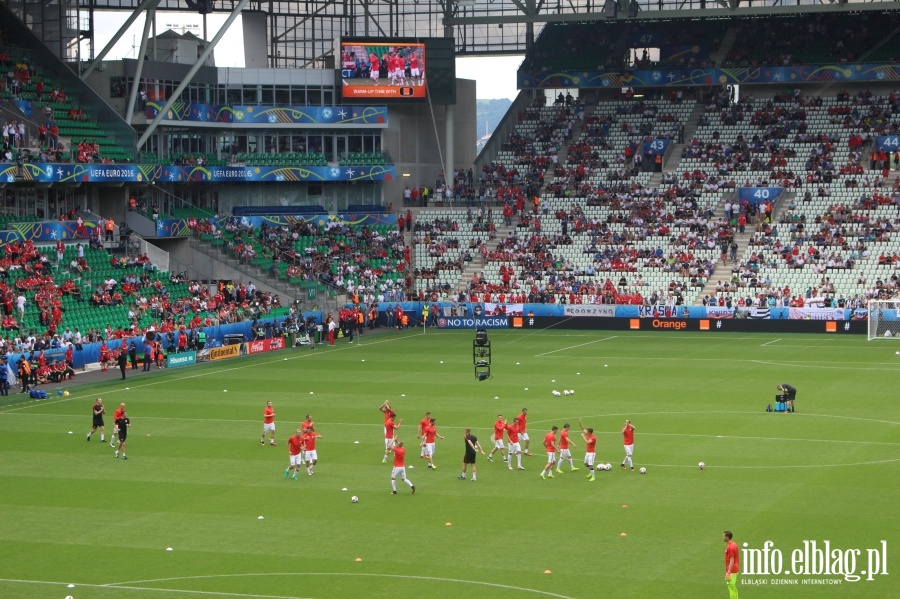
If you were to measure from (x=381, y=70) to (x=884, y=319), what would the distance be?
109ft

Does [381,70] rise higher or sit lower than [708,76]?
higher

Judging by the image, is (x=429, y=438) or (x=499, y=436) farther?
(x=499, y=436)

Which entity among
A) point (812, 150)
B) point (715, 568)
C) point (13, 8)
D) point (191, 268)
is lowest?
point (715, 568)

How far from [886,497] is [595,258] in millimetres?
42952

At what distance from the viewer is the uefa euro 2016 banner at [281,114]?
235 ft

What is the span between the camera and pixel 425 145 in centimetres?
8181

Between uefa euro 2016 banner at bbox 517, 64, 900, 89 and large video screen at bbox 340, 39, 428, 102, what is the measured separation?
971cm

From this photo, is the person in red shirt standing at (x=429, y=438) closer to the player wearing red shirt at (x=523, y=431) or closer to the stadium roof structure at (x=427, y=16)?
the player wearing red shirt at (x=523, y=431)

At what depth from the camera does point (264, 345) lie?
58656 mm

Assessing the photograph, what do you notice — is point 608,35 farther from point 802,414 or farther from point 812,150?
point 802,414

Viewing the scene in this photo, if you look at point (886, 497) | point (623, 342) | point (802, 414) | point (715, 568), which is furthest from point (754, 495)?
point (623, 342)

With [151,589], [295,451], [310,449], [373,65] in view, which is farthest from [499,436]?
[373,65]

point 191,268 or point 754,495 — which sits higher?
point 191,268

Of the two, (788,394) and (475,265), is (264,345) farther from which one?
(788,394)
